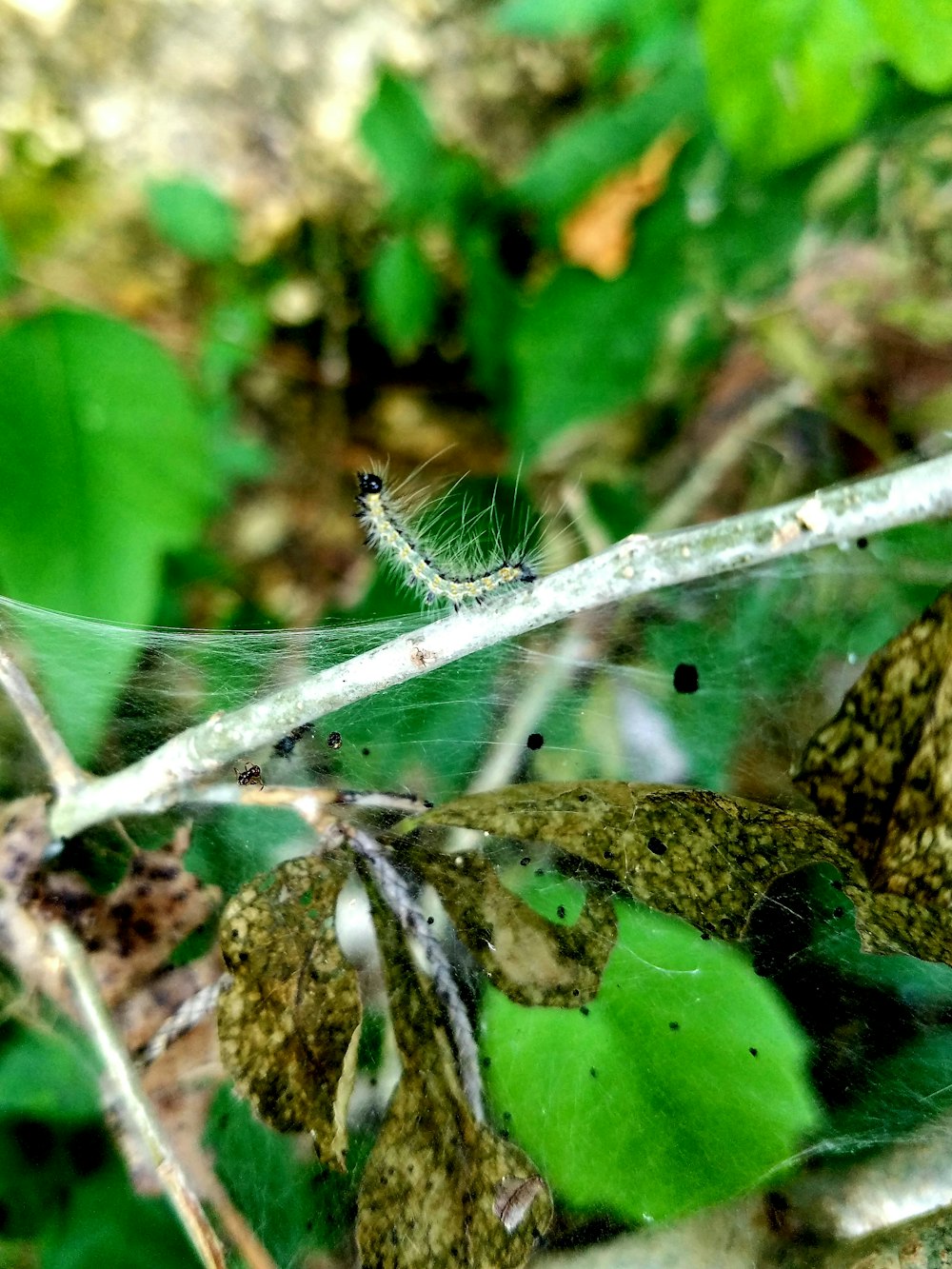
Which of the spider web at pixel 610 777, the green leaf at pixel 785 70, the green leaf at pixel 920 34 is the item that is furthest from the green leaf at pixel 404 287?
the green leaf at pixel 920 34

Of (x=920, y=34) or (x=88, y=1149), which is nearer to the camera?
(x=920, y=34)

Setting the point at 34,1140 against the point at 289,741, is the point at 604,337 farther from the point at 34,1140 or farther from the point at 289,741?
the point at 34,1140

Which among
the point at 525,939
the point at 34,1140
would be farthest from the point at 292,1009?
the point at 34,1140

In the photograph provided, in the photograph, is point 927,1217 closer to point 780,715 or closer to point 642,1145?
point 642,1145

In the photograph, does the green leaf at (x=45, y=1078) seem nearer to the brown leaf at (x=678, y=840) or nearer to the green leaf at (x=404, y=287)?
the brown leaf at (x=678, y=840)

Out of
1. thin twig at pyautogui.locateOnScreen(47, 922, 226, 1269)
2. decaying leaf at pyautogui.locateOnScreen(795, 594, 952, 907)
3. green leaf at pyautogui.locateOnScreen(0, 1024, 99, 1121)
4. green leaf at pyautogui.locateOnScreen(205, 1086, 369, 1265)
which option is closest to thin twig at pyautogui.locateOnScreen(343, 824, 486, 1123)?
green leaf at pyautogui.locateOnScreen(205, 1086, 369, 1265)

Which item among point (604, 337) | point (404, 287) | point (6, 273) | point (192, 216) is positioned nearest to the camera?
point (6, 273)
